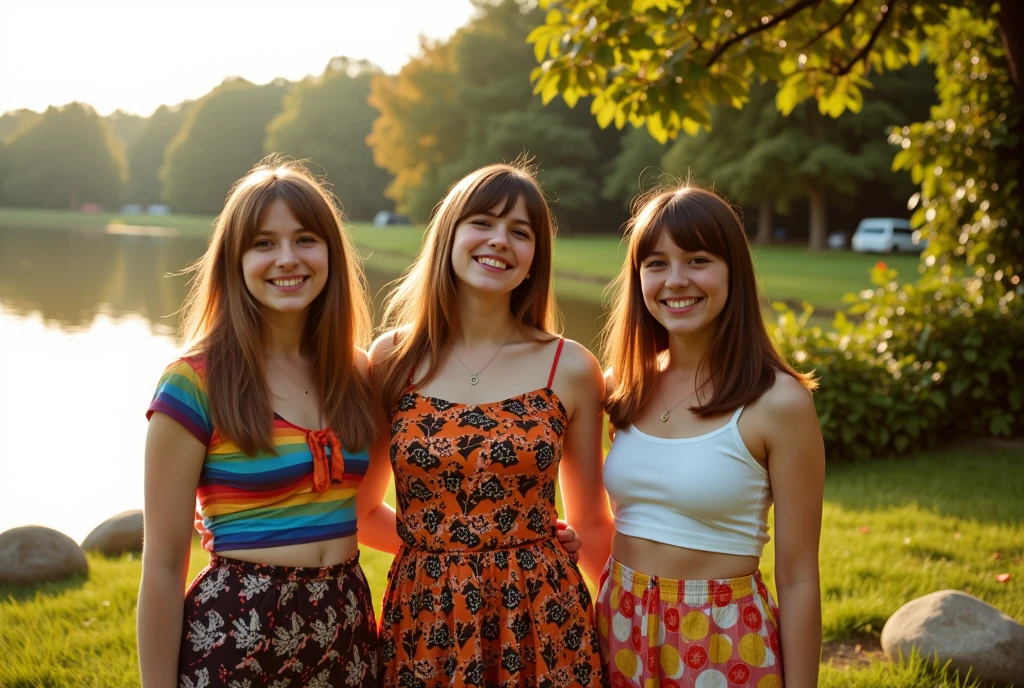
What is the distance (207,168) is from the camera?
58312 millimetres

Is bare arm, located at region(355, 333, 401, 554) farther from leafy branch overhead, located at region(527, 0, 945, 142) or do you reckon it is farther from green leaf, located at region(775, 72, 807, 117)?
green leaf, located at region(775, 72, 807, 117)

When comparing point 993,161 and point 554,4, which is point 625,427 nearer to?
point 554,4

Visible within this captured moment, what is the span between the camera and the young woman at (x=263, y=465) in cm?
202

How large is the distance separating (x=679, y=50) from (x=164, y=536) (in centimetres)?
358

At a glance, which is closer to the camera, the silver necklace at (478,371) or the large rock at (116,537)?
the silver necklace at (478,371)

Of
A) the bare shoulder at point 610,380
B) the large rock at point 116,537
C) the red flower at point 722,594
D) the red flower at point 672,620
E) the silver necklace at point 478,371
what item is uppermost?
the silver necklace at point 478,371

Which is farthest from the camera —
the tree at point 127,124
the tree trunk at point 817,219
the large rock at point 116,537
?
the tree at point 127,124

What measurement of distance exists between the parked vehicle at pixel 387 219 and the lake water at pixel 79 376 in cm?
2887

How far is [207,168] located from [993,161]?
57.9m

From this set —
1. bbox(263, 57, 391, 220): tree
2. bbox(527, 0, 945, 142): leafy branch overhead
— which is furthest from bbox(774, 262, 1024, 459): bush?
bbox(263, 57, 391, 220): tree

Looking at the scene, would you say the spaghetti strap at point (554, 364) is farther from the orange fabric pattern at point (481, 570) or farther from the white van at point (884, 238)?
the white van at point (884, 238)

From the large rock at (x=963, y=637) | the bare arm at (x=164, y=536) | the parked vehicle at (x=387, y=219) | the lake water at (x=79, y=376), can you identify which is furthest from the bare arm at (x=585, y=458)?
the parked vehicle at (x=387, y=219)

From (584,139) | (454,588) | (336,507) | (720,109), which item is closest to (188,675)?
(336,507)

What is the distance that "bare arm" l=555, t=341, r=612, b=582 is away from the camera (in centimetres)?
250
